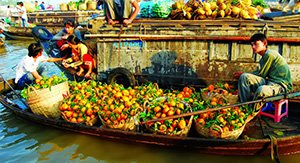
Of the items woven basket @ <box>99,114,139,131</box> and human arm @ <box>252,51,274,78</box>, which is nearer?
human arm @ <box>252,51,274,78</box>

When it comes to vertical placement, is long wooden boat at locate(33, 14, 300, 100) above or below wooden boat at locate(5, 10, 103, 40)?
below

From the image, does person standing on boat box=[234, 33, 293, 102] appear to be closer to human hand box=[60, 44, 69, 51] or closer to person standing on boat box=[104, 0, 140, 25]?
person standing on boat box=[104, 0, 140, 25]

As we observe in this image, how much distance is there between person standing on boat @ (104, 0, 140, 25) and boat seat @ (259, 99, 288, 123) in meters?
3.84

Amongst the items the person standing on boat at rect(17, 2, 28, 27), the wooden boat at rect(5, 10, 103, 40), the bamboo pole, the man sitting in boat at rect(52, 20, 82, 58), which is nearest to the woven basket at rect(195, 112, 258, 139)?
the bamboo pole

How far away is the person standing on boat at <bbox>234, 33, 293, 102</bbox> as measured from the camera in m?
4.69

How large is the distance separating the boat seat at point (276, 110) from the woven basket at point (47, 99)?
13.6 feet

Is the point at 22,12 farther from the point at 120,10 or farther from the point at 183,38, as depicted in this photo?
the point at 183,38

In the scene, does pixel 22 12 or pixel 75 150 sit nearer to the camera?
pixel 75 150

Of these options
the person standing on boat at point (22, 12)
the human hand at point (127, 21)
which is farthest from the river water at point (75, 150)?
the person standing on boat at point (22, 12)

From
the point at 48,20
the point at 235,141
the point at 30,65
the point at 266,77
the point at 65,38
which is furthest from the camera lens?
the point at 48,20

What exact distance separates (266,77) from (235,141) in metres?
1.44

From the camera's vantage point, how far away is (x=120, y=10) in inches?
284

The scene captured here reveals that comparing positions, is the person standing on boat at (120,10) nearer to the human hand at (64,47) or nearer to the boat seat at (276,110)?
the human hand at (64,47)

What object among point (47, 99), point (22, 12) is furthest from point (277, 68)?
point (22, 12)
